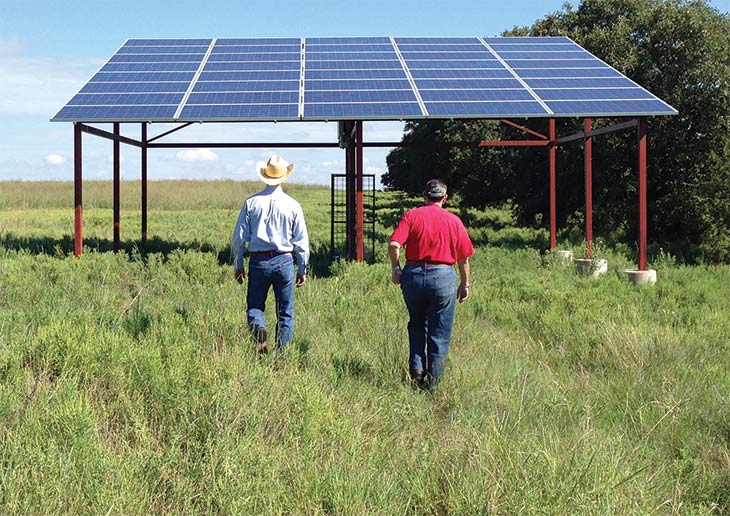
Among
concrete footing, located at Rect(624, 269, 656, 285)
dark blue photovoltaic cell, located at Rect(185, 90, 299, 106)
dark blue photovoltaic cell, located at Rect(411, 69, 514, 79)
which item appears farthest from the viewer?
dark blue photovoltaic cell, located at Rect(411, 69, 514, 79)

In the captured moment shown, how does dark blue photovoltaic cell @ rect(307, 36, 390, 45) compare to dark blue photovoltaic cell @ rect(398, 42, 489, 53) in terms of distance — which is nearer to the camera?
dark blue photovoltaic cell @ rect(398, 42, 489, 53)

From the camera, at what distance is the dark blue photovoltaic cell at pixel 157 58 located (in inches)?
683

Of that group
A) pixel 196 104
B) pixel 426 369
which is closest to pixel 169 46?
pixel 196 104

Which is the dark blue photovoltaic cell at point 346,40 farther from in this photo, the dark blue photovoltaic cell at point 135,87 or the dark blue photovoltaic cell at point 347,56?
the dark blue photovoltaic cell at point 135,87

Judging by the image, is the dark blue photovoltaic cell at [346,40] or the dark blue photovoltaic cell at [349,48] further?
the dark blue photovoltaic cell at [346,40]

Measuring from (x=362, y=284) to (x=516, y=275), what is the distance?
2933 mm

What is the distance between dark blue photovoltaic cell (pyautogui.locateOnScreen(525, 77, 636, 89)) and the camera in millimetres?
15148

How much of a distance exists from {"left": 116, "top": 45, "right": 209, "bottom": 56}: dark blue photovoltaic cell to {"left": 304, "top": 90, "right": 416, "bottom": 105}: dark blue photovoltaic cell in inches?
203

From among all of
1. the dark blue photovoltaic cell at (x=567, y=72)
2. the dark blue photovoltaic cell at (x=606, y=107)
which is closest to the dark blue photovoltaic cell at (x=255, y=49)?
the dark blue photovoltaic cell at (x=567, y=72)

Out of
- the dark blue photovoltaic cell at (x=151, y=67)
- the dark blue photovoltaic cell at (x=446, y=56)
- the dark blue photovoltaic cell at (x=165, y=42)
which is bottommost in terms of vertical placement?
the dark blue photovoltaic cell at (x=151, y=67)

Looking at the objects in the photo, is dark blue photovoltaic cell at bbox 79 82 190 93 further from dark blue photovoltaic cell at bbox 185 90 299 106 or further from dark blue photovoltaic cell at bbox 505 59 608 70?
dark blue photovoltaic cell at bbox 505 59 608 70

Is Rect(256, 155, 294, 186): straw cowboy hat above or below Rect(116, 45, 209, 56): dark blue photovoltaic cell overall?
below

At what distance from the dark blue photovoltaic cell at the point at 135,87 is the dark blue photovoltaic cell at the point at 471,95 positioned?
5.23 metres

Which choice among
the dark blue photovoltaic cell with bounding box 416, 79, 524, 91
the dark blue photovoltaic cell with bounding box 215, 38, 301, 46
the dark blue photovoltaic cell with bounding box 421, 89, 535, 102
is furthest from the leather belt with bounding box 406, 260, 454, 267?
the dark blue photovoltaic cell with bounding box 215, 38, 301, 46
